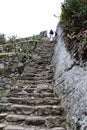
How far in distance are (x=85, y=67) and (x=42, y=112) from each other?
1333 millimetres

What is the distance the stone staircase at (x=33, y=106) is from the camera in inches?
182

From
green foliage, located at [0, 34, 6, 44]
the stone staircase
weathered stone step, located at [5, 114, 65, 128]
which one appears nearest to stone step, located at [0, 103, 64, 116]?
the stone staircase

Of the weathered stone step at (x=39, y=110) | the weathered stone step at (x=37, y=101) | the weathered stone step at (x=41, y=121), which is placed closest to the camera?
the weathered stone step at (x=41, y=121)

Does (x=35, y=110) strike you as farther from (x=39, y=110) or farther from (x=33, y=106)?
(x=33, y=106)

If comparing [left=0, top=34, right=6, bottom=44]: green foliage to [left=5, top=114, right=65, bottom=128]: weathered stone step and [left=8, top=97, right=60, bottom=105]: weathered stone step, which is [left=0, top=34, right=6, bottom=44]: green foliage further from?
[left=5, top=114, right=65, bottom=128]: weathered stone step

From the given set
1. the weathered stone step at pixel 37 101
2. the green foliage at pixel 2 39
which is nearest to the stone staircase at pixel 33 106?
the weathered stone step at pixel 37 101

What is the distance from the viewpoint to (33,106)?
209 inches

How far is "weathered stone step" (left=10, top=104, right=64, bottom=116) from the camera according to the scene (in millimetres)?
4984

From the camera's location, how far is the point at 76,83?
14.7 feet

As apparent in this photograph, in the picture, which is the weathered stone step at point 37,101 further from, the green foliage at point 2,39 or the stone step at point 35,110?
the green foliage at point 2,39

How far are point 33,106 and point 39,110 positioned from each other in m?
0.30

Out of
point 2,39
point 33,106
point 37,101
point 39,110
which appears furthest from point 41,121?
point 2,39

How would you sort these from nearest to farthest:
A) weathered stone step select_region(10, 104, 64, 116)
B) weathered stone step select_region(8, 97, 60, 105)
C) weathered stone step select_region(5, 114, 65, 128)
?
weathered stone step select_region(5, 114, 65, 128), weathered stone step select_region(10, 104, 64, 116), weathered stone step select_region(8, 97, 60, 105)

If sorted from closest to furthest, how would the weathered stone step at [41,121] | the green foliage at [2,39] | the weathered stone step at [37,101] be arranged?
the weathered stone step at [41,121] → the weathered stone step at [37,101] → the green foliage at [2,39]
